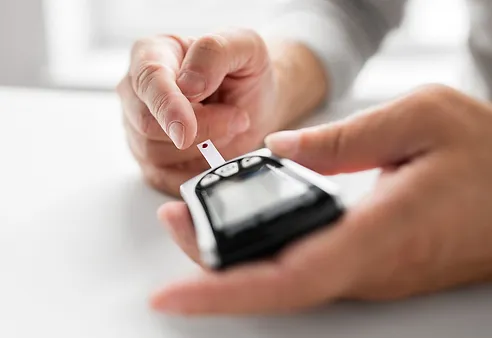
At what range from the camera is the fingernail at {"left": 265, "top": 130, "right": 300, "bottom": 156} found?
15.9 inches

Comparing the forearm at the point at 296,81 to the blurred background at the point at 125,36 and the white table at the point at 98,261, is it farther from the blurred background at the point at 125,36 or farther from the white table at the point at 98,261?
the blurred background at the point at 125,36

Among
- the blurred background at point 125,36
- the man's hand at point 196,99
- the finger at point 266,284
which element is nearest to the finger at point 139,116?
the man's hand at point 196,99

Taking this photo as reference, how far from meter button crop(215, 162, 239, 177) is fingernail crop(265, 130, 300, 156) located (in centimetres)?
2

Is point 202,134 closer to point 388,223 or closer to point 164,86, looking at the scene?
point 164,86

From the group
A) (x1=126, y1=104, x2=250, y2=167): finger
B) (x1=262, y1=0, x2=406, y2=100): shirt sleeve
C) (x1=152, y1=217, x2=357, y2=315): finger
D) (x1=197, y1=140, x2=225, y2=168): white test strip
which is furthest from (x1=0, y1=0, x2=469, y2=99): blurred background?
(x1=152, y1=217, x2=357, y2=315): finger

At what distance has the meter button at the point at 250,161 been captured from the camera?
41 centimetres

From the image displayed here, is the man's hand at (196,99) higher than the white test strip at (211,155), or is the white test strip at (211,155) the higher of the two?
the man's hand at (196,99)

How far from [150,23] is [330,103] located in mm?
551

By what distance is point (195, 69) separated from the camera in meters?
0.53

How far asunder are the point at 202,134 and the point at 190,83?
0.05 meters

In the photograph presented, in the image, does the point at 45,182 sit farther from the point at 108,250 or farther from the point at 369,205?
the point at 369,205

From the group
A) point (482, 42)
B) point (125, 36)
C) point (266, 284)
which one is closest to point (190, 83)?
point (266, 284)

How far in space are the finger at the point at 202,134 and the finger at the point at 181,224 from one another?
180mm

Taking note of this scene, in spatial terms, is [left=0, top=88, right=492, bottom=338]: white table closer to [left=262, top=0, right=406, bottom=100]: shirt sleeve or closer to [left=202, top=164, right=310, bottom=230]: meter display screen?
[left=202, top=164, right=310, bottom=230]: meter display screen
